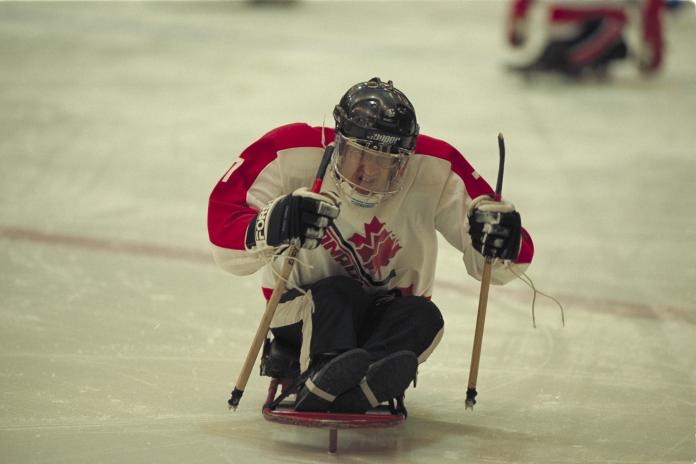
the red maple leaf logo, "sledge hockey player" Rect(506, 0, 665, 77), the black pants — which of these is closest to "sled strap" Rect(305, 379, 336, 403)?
the black pants

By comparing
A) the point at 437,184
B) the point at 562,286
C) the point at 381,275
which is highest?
the point at 437,184

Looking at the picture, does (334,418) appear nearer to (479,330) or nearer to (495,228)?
(479,330)

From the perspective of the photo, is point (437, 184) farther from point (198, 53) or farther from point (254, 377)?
point (198, 53)

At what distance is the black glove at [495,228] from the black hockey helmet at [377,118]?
0.87ft

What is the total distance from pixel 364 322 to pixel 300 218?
457mm

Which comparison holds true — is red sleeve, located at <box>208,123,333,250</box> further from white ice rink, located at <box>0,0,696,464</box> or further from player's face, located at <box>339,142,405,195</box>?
white ice rink, located at <box>0,0,696,464</box>

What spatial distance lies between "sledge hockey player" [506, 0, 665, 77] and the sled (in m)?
5.95

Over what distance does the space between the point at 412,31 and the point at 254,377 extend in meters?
7.86

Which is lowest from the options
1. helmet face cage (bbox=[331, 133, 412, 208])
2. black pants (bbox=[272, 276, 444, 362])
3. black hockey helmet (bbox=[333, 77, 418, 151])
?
black pants (bbox=[272, 276, 444, 362])

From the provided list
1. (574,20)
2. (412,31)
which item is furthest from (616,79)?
(412,31)

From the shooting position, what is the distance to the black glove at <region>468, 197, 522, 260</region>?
3027 millimetres

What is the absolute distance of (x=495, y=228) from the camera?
3.03 m

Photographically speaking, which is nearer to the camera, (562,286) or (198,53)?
(562,286)

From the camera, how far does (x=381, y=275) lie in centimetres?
329
